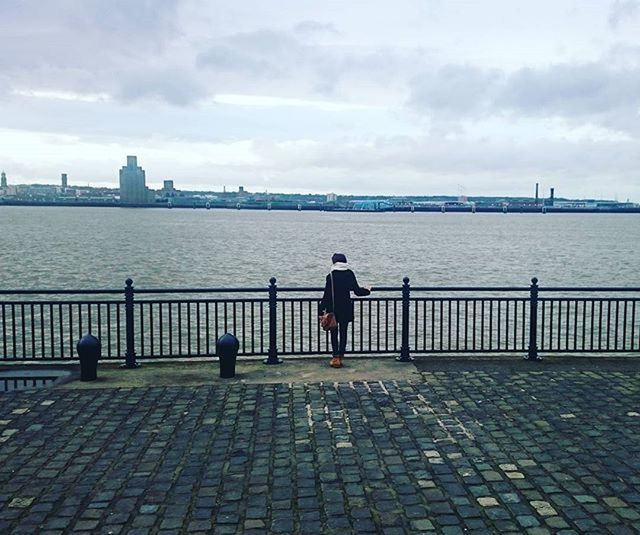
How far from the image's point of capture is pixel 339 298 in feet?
37.4

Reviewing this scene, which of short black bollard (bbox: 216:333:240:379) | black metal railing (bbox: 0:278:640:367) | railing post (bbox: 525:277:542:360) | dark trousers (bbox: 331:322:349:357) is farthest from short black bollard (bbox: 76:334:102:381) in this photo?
railing post (bbox: 525:277:542:360)

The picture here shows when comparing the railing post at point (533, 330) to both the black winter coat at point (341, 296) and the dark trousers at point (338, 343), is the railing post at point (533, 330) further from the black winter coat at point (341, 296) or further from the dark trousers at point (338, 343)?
the dark trousers at point (338, 343)

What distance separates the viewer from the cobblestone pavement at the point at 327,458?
5.69m

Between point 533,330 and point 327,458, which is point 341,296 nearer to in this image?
point 533,330

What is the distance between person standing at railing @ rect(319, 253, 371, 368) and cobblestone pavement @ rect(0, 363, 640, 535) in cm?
131

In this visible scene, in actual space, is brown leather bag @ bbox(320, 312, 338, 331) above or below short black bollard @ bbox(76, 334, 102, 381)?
above

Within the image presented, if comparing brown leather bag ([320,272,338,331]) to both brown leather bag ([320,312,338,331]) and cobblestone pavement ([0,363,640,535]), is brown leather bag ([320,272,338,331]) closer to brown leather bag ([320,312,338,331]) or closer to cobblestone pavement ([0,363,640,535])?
brown leather bag ([320,312,338,331])

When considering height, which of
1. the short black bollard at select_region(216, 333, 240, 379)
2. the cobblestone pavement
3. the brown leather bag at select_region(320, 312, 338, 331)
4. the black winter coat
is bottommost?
the cobblestone pavement

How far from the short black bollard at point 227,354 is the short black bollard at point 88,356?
1948 millimetres

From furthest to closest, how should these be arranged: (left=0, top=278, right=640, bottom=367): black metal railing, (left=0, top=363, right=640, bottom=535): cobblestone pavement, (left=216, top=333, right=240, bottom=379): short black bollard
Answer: (left=0, top=278, right=640, bottom=367): black metal railing
(left=216, top=333, right=240, bottom=379): short black bollard
(left=0, top=363, right=640, bottom=535): cobblestone pavement

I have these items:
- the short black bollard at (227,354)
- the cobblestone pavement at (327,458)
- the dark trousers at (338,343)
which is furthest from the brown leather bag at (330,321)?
the short black bollard at (227,354)

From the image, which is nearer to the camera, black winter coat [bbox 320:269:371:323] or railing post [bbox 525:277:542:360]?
black winter coat [bbox 320:269:371:323]

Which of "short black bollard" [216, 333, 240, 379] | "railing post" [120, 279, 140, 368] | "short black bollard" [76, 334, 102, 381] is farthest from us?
"railing post" [120, 279, 140, 368]

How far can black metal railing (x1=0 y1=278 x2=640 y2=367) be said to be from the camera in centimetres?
1177
